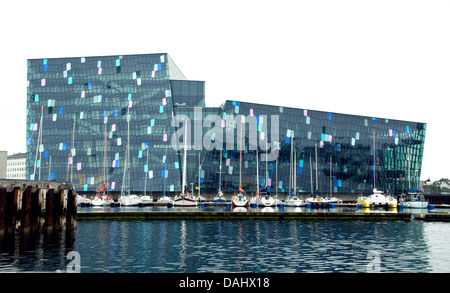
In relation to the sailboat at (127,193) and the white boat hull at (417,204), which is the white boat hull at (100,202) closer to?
the sailboat at (127,193)

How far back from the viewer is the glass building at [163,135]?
119 meters

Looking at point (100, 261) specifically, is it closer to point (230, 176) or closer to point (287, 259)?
point (287, 259)

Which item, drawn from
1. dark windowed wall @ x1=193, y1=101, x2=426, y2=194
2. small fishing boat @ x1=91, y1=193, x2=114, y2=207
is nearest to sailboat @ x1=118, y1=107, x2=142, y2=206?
small fishing boat @ x1=91, y1=193, x2=114, y2=207

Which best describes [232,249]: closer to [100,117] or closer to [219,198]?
[219,198]

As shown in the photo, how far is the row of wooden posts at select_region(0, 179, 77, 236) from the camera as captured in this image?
37531mm

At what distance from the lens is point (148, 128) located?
122438 millimetres

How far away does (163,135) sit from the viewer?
12138 cm

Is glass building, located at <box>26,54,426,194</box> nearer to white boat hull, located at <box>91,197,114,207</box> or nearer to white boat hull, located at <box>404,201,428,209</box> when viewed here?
white boat hull, located at <box>91,197,114,207</box>

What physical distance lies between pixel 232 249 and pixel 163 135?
87.8 meters

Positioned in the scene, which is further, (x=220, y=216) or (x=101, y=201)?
(x=101, y=201)

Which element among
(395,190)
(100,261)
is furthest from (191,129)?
(100,261)

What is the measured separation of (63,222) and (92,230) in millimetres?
2509

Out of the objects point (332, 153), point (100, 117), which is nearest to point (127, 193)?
point (100, 117)

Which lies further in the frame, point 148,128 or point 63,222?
point 148,128
